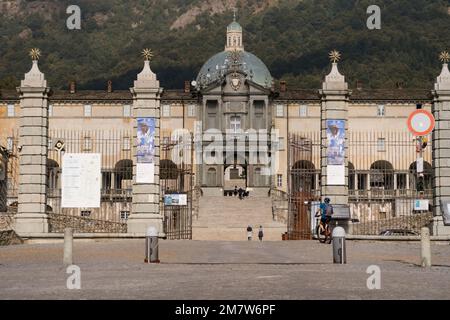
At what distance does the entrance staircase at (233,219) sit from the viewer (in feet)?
175

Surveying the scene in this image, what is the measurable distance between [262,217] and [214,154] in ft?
84.1

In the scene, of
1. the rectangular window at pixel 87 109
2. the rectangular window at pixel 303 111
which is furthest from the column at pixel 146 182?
the rectangular window at pixel 303 111

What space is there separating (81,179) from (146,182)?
2317 mm

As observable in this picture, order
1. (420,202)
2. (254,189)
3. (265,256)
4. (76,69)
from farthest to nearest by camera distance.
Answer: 1. (76,69)
2. (254,189)
3. (420,202)
4. (265,256)

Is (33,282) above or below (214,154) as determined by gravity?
below

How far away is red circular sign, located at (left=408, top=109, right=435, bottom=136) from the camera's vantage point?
34.3m

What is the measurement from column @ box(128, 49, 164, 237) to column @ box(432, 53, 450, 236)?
999cm

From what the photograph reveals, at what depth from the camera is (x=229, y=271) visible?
19.0m

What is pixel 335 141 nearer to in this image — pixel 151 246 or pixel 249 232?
pixel 151 246

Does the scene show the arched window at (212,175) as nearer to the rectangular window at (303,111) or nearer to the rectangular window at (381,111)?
the rectangular window at (303,111)

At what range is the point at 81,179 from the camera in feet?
109

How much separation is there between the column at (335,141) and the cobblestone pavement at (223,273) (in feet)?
13.2
